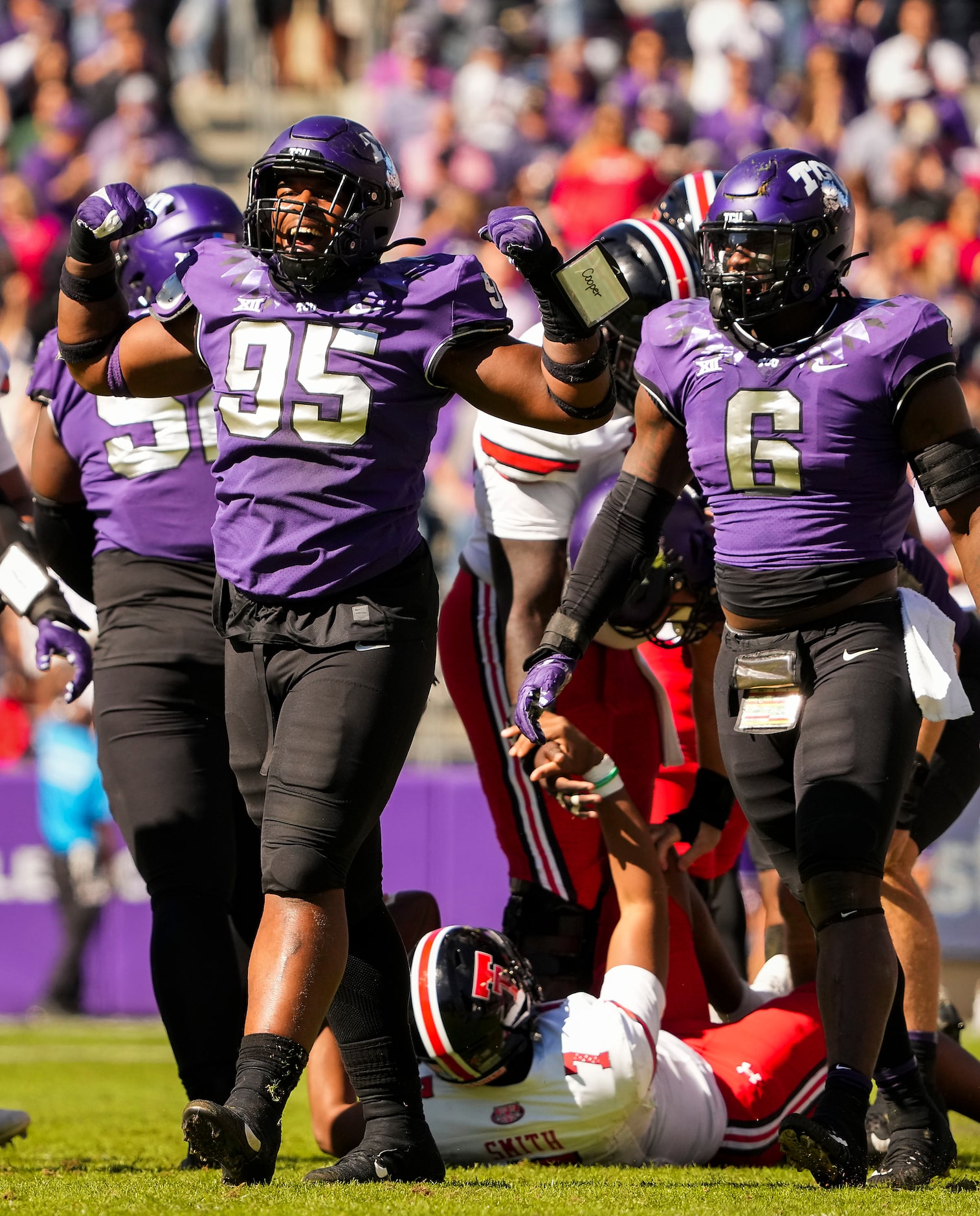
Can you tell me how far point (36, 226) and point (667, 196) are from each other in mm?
8458

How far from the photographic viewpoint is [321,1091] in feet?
14.4

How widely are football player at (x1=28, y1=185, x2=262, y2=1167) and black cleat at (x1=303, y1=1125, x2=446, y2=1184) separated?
2.04 feet

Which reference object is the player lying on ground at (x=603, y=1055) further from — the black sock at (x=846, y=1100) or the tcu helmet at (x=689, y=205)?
the tcu helmet at (x=689, y=205)

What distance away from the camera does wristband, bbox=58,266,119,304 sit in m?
3.85

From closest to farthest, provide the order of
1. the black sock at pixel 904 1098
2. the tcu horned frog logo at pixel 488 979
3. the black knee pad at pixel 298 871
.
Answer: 1. the black knee pad at pixel 298 871
2. the black sock at pixel 904 1098
3. the tcu horned frog logo at pixel 488 979

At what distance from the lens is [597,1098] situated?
411 centimetres

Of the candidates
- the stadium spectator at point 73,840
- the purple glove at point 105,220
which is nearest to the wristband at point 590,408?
the purple glove at point 105,220

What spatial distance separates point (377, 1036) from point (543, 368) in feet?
4.41

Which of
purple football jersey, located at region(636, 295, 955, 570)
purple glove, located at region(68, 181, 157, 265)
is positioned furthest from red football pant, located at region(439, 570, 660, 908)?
purple glove, located at region(68, 181, 157, 265)

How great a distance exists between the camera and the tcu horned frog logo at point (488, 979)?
408 cm

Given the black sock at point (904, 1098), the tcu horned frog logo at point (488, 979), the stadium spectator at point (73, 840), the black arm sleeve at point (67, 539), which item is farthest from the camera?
the stadium spectator at point (73, 840)

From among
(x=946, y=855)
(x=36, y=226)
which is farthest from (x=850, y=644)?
(x=36, y=226)

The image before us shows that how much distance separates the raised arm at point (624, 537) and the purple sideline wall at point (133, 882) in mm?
4958

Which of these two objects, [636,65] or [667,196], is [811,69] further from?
[667,196]
